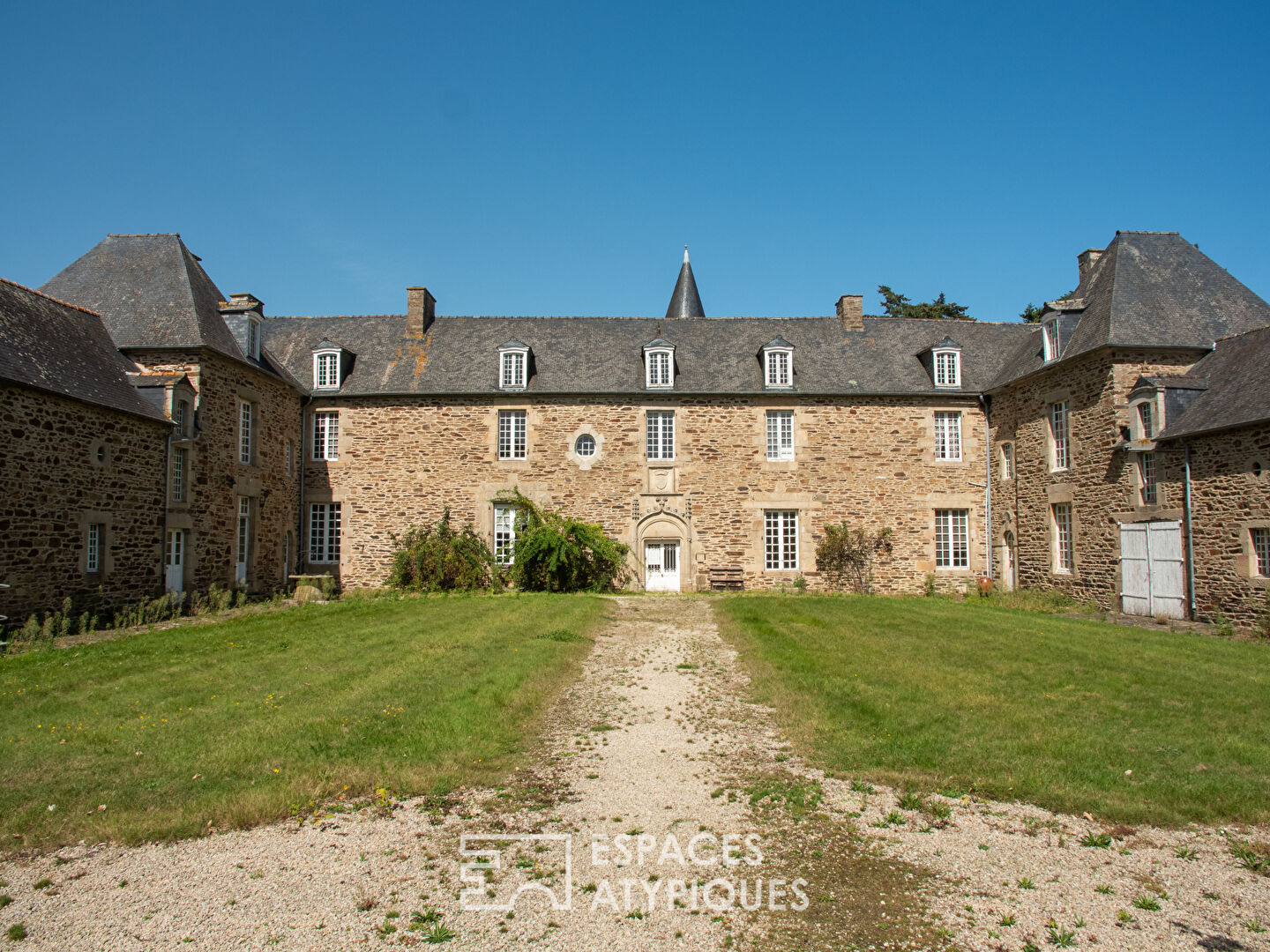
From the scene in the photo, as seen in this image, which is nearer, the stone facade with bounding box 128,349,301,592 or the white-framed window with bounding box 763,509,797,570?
the stone facade with bounding box 128,349,301,592

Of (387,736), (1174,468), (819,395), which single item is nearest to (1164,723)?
(387,736)

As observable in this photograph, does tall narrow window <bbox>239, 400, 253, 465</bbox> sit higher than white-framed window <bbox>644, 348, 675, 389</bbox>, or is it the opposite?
white-framed window <bbox>644, 348, 675, 389</bbox>

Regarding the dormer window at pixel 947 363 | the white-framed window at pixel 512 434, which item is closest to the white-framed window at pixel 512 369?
the white-framed window at pixel 512 434

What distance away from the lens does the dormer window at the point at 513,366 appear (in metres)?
21.7

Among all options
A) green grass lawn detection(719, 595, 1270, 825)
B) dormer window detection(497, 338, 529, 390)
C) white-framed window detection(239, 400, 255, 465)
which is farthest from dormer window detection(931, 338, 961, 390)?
white-framed window detection(239, 400, 255, 465)

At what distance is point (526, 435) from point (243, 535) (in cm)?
723

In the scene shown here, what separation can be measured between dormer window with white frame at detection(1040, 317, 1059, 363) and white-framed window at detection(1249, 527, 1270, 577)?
6069 mm

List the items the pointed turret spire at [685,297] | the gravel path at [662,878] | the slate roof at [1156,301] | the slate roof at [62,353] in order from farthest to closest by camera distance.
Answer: the pointed turret spire at [685,297]
the slate roof at [1156,301]
the slate roof at [62,353]
the gravel path at [662,878]

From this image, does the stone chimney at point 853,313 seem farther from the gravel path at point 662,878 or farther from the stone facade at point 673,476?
the gravel path at point 662,878

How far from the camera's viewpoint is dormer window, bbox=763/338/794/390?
21797 mm

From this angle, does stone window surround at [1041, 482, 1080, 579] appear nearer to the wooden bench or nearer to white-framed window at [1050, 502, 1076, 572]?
white-framed window at [1050, 502, 1076, 572]

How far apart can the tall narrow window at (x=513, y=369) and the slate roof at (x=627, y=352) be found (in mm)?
317

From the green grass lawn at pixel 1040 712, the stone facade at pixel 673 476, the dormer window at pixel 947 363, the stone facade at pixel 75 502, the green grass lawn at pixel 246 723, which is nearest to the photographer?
the green grass lawn at pixel 246 723

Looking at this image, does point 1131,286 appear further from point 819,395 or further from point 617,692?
point 617,692
